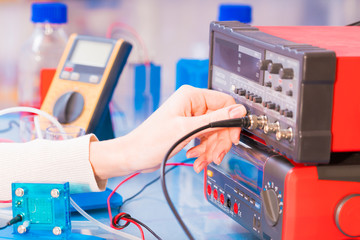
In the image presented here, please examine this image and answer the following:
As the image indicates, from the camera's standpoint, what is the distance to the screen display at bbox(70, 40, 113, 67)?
128 cm

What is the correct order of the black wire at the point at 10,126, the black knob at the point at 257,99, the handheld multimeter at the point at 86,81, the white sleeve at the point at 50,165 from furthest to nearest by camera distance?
the black wire at the point at 10,126
the handheld multimeter at the point at 86,81
the white sleeve at the point at 50,165
the black knob at the point at 257,99

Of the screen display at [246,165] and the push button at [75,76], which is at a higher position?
the push button at [75,76]

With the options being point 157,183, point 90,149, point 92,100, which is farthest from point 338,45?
point 92,100

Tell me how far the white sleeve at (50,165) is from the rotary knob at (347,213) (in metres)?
0.38

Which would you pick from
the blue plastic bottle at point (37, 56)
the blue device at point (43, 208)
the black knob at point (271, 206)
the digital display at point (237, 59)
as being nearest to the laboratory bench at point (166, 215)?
the blue device at point (43, 208)

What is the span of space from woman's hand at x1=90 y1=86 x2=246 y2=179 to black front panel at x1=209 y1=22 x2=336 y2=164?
0.14ft

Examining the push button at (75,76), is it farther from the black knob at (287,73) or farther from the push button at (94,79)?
the black knob at (287,73)

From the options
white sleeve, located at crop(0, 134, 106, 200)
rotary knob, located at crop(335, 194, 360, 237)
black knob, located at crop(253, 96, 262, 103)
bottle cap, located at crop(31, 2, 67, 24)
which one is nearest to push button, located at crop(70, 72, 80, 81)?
bottle cap, located at crop(31, 2, 67, 24)

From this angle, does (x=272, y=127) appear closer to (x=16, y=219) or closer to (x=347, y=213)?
(x=347, y=213)

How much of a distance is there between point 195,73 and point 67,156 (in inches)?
23.5

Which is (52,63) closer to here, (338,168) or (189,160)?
(189,160)

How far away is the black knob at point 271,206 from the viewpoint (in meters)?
0.72

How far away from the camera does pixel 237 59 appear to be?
0.82 m

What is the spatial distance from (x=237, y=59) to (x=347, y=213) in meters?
0.27
